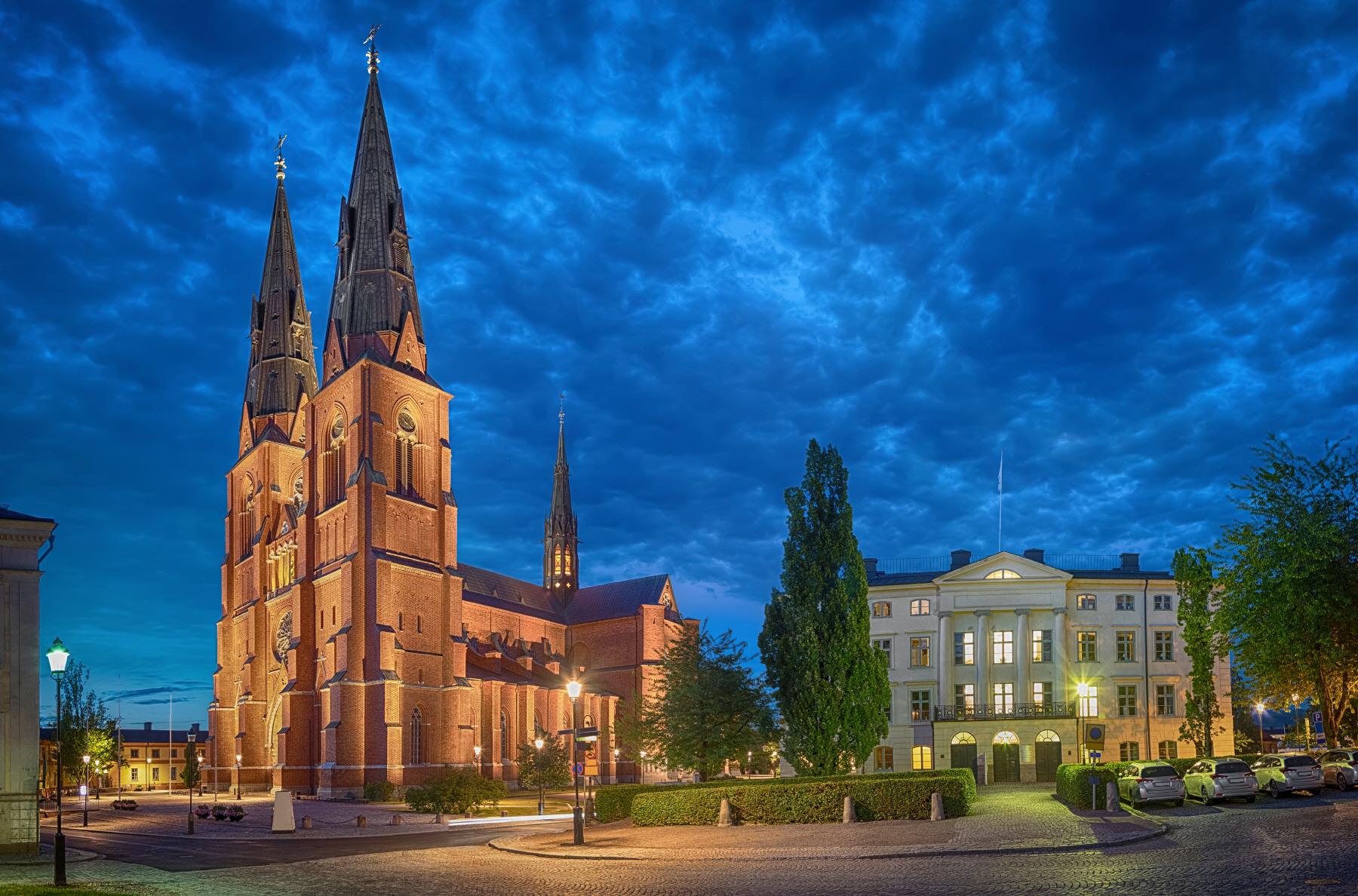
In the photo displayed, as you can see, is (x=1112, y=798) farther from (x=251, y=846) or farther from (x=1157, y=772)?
(x=251, y=846)

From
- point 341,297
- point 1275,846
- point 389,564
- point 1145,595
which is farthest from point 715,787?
point 341,297

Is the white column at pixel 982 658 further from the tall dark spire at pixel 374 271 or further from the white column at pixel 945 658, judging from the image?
the tall dark spire at pixel 374 271

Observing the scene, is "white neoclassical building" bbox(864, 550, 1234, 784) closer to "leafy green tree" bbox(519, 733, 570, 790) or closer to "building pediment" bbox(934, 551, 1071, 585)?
"building pediment" bbox(934, 551, 1071, 585)

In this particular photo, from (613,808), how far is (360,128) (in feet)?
194

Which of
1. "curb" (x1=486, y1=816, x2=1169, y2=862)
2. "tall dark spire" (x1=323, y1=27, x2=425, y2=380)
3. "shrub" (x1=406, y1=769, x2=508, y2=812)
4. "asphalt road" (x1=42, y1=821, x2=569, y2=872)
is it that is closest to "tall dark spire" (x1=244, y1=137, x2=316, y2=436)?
"tall dark spire" (x1=323, y1=27, x2=425, y2=380)

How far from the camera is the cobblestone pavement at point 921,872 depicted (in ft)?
59.2

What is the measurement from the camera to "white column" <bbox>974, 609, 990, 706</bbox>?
6184 cm

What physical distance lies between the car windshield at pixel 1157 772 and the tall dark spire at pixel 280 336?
7024 centimetres

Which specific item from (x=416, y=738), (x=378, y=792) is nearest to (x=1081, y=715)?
(x=378, y=792)

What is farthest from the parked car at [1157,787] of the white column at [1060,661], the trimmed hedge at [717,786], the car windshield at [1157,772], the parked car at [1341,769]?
the white column at [1060,661]

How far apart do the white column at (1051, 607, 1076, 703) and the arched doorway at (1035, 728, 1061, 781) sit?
7.01 feet

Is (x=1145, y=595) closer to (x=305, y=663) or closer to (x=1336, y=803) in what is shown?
(x=1336, y=803)

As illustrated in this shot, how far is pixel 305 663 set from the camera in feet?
246

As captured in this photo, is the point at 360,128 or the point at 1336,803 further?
the point at 360,128
